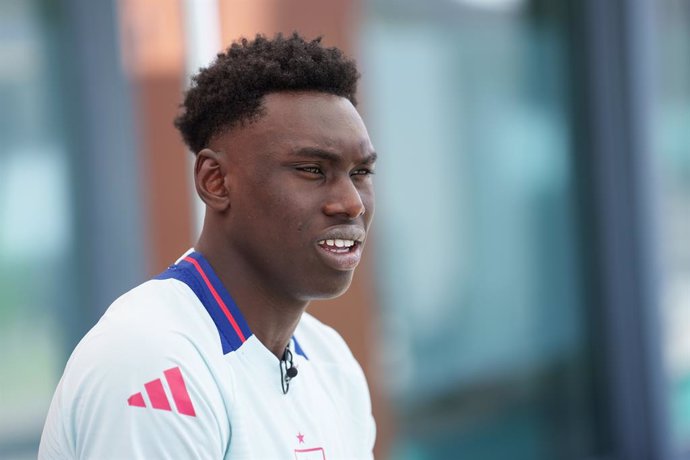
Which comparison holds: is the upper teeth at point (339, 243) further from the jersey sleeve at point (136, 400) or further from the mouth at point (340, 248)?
the jersey sleeve at point (136, 400)

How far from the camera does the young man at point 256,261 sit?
1.75 m

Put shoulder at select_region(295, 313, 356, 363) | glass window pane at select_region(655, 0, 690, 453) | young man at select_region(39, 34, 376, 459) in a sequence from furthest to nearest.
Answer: glass window pane at select_region(655, 0, 690, 453) → shoulder at select_region(295, 313, 356, 363) → young man at select_region(39, 34, 376, 459)

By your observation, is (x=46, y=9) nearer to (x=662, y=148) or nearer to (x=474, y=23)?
(x=474, y=23)

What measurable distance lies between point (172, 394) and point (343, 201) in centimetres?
48

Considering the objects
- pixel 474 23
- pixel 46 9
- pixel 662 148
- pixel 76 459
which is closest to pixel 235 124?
pixel 76 459

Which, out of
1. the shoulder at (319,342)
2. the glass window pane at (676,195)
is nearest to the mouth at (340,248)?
the shoulder at (319,342)

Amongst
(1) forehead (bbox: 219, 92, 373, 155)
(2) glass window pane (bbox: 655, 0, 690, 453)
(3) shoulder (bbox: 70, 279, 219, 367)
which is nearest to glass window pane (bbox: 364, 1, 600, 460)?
(2) glass window pane (bbox: 655, 0, 690, 453)

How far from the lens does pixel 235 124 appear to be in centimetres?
196

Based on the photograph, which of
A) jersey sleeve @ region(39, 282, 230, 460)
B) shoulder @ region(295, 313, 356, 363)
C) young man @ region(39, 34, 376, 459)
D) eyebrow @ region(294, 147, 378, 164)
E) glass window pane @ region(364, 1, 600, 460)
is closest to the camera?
jersey sleeve @ region(39, 282, 230, 460)

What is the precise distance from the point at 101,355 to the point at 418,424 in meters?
3.72

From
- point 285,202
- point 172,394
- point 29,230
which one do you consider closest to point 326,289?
point 285,202

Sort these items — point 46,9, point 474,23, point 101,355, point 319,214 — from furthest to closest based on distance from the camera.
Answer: point 474,23
point 46,9
point 319,214
point 101,355

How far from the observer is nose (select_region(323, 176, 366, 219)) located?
1.92 meters

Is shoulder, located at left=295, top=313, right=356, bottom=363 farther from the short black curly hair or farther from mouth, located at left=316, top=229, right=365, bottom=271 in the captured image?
the short black curly hair
